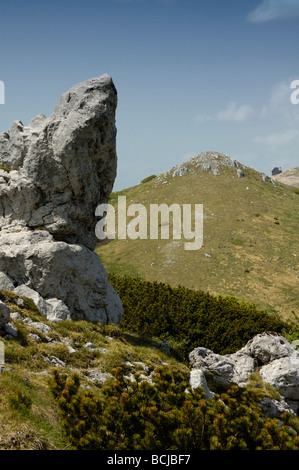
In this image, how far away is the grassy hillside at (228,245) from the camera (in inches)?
1873

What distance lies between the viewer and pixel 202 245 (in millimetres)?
57562

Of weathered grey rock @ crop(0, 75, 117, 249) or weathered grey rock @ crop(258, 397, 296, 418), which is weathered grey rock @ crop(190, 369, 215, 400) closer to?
weathered grey rock @ crop(258, 397, 296, 418)

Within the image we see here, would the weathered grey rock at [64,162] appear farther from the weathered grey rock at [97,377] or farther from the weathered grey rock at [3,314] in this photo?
the weathered grey rock at [97,377]

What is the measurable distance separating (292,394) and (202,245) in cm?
4331

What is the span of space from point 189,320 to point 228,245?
117 ft

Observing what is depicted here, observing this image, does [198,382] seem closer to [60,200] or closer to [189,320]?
[60,200]

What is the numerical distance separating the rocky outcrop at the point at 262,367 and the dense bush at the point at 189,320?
178 inches

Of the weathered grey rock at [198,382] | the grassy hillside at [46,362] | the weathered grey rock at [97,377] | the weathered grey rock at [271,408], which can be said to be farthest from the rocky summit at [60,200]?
the weathered grey rock at [271,408]

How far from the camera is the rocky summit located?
16.3 m

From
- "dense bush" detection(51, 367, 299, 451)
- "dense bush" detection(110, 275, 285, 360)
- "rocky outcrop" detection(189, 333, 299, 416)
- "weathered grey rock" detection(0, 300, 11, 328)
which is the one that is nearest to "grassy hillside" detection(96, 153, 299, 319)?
"dense bush" detection(110, 275, 285, 360)

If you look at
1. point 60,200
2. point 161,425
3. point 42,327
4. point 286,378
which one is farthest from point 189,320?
point 161,425

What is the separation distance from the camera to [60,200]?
17438 mm
